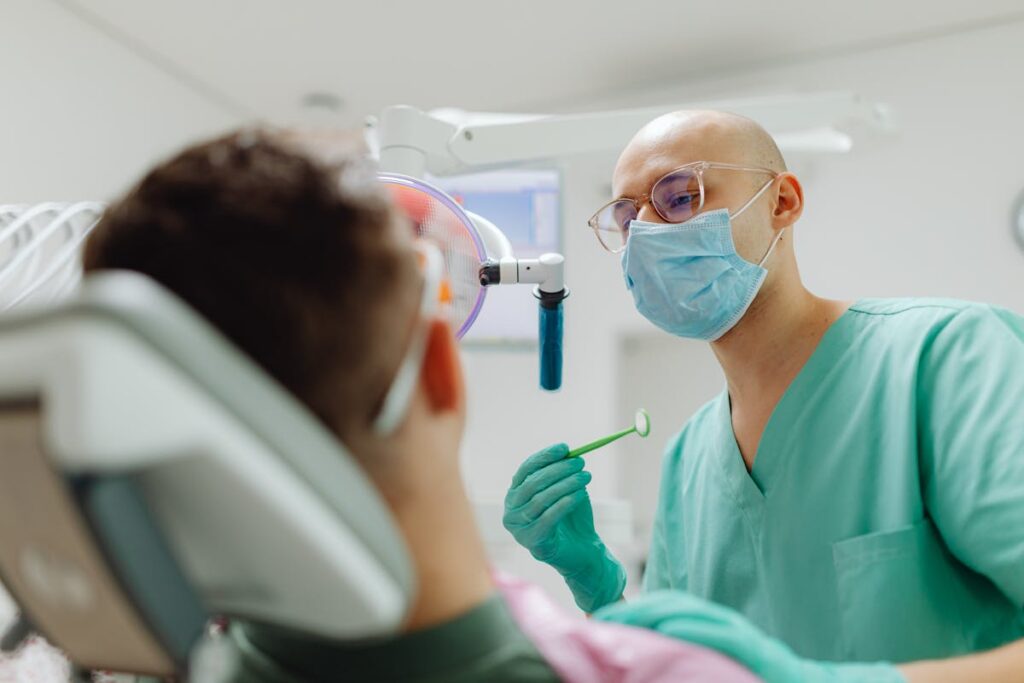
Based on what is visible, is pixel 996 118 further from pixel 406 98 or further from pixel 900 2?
pixel 406 98

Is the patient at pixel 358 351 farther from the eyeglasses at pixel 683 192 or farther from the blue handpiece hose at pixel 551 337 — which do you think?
the eyeglasses at pixel 683 192

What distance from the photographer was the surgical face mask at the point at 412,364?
0.58 m

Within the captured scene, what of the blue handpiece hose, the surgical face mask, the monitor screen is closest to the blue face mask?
the blue handpiece hose

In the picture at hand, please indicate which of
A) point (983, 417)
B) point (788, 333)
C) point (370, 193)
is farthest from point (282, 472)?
point (788, 333)

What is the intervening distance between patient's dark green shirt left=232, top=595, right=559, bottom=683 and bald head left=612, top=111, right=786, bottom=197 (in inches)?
39.4

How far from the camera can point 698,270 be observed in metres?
1.44

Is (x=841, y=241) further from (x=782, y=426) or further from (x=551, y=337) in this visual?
(x=551, y=337)

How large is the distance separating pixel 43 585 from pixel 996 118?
3363 millimetres

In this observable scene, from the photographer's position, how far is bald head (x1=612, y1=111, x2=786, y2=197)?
1.46 meters

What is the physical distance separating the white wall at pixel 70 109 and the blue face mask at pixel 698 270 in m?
1.89

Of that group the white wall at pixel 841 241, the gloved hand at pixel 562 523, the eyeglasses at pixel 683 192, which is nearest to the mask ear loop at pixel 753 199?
the eyeglasses at pixel 683 192

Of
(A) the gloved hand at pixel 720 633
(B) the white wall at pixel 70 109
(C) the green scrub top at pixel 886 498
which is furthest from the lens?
(B) the white wall at pixel 70 109

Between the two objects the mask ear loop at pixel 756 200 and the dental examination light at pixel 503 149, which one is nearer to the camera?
the dental examination light at pixel 503 149

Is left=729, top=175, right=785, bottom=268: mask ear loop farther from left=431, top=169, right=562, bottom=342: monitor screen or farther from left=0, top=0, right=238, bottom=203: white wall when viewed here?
left=0, top=0, right=238, bottom=203: white wall
